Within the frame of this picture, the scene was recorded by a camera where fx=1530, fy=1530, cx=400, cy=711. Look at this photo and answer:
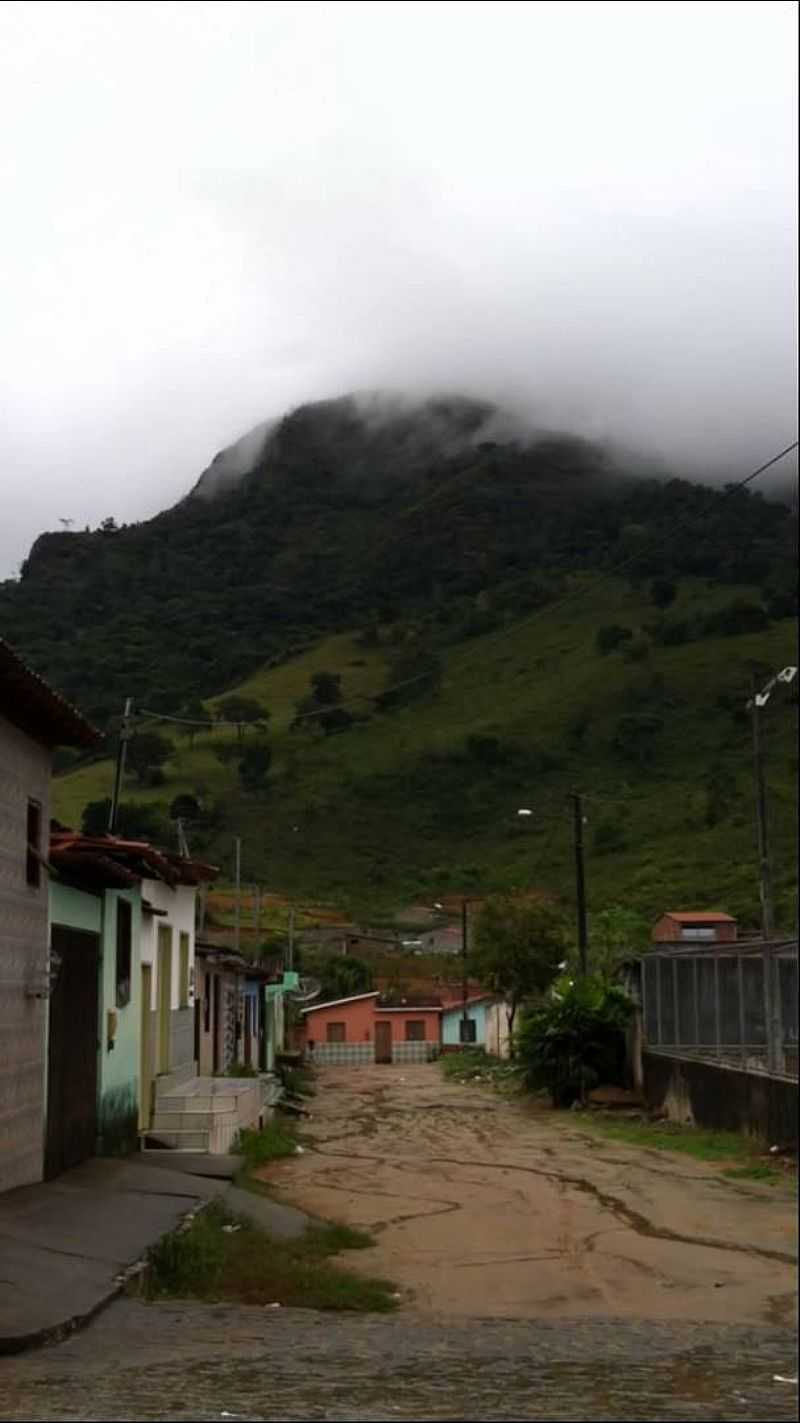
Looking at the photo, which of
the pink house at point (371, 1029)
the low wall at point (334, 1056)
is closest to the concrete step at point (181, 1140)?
the pink house at point (371, 1029)

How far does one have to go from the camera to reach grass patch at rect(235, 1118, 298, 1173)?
50.8 ft

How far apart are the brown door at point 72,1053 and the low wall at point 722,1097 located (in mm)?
4857

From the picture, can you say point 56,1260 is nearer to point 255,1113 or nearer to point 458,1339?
point 458,1339

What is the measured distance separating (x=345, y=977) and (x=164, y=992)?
252 cm

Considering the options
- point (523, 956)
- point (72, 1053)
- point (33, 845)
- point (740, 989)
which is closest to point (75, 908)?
point (72, 1053)

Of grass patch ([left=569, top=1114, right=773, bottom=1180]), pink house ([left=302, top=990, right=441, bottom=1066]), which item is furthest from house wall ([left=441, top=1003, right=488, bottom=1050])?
grass patch ([left=569, top=1114, right=773, bottom=1180])

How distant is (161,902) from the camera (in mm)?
17719

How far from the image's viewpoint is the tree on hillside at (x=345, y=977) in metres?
16.9

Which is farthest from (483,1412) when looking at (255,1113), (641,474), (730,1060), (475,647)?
(255,1113)

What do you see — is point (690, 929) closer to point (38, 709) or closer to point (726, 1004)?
point (726, 1004)

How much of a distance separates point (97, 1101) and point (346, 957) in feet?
9.06

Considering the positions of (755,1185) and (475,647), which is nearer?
(755,1185)

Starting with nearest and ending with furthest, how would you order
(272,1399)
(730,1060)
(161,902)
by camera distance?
(272,1399) → (730,1060) → (161,902)

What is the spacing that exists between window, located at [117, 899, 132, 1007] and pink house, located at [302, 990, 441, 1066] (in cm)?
956
